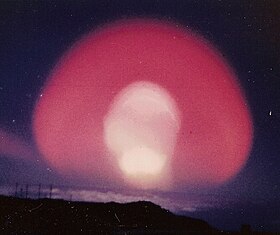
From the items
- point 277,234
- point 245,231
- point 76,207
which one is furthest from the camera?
point 76,207

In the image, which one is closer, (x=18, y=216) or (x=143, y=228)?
(x=18, y=216)

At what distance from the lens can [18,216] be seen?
12288cm

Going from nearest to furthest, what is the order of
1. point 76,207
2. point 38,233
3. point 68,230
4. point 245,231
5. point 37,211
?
1. point 245,231
2. point 38,233
3. point 68,230
4. point 37,211
5. point 76,207

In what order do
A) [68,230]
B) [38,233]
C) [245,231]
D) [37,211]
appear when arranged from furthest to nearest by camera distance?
1. [37,211]
2. [68,230]
3. [38,233]
4. [245,231]

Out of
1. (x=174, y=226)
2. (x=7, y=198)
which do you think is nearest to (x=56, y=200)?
(x=7, y=198)

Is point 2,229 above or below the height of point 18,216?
below

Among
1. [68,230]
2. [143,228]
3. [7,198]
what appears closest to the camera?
[68,230]

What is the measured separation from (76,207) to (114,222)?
25.1m

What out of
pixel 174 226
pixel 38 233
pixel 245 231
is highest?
pixel 174 226

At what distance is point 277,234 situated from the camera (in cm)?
3438

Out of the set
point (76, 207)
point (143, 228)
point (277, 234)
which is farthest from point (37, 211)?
point (277, 234)

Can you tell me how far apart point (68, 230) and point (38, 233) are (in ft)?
29.7

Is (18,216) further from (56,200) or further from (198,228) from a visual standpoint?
(198,228)

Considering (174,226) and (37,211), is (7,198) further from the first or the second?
(174,226)
